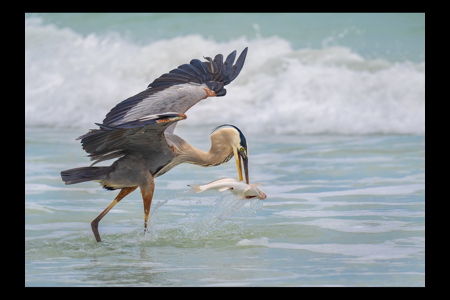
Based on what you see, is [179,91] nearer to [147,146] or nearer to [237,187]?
[147,146]

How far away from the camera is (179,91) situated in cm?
777

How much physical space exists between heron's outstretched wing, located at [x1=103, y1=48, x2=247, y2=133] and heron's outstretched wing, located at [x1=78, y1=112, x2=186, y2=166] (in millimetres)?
391

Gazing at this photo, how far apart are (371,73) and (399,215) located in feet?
28.5

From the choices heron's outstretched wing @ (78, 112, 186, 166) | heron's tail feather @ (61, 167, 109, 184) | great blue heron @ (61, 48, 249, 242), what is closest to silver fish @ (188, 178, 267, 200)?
great blue heron @ (61, 48, 249, 242)

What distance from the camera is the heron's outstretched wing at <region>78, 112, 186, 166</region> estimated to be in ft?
19.4

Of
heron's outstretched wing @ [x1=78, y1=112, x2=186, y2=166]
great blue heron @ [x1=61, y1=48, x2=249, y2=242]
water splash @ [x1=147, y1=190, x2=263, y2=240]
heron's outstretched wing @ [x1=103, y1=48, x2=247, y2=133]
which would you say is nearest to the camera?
heron's outstretched wing @ [x1=78, y1=112, x2=186, y2=166]

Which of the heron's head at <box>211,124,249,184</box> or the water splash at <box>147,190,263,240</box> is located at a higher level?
the heron's head at <box>211,124,249,184</box>

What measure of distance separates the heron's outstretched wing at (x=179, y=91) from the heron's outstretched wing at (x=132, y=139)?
391mm

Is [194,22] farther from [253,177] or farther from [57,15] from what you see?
[253,177]

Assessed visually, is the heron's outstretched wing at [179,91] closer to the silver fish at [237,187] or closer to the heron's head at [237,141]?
the heron's head at [237,141]

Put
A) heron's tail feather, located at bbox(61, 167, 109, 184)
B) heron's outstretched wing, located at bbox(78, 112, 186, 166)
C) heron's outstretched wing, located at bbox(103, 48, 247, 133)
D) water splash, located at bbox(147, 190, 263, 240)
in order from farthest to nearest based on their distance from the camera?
1. heron's outstretched wing, located at bbox(103, 48, 247, 133)
2. water splash, located at bbox(147, 190, 263, 240)
3. heron's tail feather, located at bbox(61, 167, 109, 184)
4. heron's outstretched wing, located at bbox(78, 112, 186, 166)

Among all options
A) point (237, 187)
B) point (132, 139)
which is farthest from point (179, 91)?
point (237, 187)

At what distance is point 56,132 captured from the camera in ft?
47.1

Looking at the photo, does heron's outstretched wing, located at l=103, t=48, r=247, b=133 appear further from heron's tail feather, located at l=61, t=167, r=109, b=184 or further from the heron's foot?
the heron's foot
